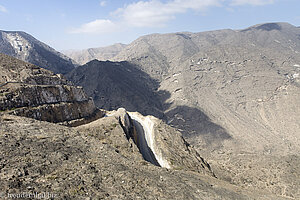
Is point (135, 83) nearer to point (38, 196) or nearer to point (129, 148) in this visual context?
point (129, 148)

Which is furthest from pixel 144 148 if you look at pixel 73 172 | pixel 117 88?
pixel 117 88

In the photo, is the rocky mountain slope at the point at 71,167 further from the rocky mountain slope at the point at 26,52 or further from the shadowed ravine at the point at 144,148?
the rocky mountain slope at the point at 26,52

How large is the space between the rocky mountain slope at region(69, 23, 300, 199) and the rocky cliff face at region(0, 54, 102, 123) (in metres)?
22.8

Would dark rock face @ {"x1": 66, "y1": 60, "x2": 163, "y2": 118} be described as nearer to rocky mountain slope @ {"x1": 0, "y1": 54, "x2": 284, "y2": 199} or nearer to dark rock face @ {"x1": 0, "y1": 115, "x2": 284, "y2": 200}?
rocky mountain slope @ {"x1": 0, "y1": 54, "x2": 284, "y2": 199}

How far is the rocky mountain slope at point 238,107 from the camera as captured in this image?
27.9 m

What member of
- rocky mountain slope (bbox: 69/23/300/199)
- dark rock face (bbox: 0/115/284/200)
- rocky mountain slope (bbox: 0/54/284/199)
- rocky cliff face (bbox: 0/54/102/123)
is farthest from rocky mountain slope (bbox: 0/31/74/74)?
dark rock face (bbox: 0/115/284/200)

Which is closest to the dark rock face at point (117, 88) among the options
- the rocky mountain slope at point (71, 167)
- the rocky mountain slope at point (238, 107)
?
the rocky mountain slope at point (238, 107)

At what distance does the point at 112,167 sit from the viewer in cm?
1020

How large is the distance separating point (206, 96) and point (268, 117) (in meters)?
28.6

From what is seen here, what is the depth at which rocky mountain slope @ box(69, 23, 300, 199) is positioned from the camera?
2789cm

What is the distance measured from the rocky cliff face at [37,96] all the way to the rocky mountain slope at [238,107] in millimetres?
22798

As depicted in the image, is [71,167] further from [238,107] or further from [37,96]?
[238,107]

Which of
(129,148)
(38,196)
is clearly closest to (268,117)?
(129,148)

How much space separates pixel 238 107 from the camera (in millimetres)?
87812
